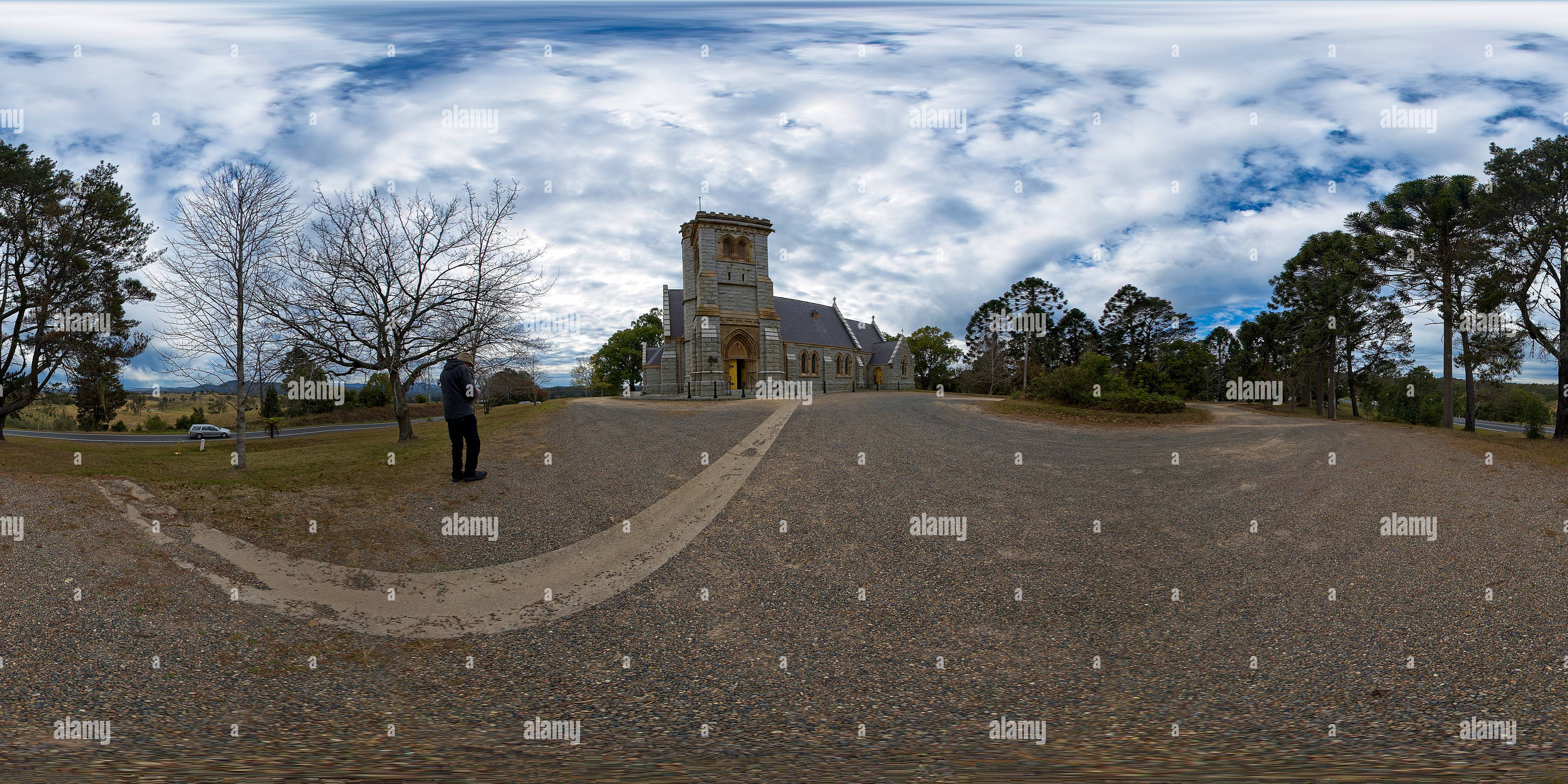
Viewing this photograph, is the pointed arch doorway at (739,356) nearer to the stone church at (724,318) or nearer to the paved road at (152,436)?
the stone church at (724,318)

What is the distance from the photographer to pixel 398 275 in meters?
19.1

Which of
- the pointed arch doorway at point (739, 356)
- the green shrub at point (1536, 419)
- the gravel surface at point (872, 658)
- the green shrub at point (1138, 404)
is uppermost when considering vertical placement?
the pointed arch doorway at point (739, 356)

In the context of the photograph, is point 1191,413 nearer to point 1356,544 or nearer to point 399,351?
point 1356,544

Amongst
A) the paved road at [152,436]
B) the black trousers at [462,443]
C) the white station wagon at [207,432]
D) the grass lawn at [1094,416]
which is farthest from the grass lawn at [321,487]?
the white station wagon at [207,432]

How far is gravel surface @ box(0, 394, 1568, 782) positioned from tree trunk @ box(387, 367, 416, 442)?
27.3ft

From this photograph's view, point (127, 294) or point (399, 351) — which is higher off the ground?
point (127, 294)

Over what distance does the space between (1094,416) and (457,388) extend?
72.6ft

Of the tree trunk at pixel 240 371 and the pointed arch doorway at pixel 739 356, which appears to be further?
the pointed arch doorway at pixel 739 356

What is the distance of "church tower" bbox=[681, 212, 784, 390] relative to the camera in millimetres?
40781

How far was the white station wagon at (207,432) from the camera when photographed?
43938 mm

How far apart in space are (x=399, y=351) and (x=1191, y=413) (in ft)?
97.1

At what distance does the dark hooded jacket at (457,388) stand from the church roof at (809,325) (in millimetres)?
37349

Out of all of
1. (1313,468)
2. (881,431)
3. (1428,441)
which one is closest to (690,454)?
(881,431)

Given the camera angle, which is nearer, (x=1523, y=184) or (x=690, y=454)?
(x=690, y=454)
